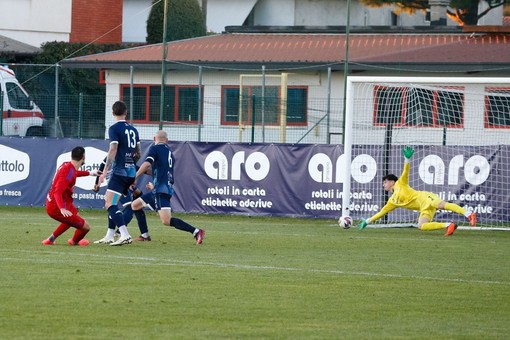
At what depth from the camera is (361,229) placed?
2361 cm

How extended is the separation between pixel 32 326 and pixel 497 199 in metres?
17.5

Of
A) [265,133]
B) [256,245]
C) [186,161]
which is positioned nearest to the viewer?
[256,245]

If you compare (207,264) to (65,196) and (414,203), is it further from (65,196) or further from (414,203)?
(414,203)

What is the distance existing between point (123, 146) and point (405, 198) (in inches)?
285

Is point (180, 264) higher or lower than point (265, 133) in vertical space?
lower

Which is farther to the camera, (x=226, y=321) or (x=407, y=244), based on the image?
(x=407, y=244)

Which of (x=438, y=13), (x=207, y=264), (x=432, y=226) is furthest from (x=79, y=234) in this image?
(x=438, y=13)

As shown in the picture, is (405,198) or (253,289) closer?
(253,289)

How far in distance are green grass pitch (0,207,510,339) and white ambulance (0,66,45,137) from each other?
1488cm

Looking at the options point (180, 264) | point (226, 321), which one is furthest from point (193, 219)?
point (226, 321)

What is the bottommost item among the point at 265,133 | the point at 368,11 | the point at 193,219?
the point at 193,219

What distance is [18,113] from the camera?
3547cm

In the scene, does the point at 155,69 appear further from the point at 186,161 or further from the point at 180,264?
the point at 180,264

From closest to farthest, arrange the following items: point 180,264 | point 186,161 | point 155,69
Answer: point 180,264 < point 186,161 < point 155,69
